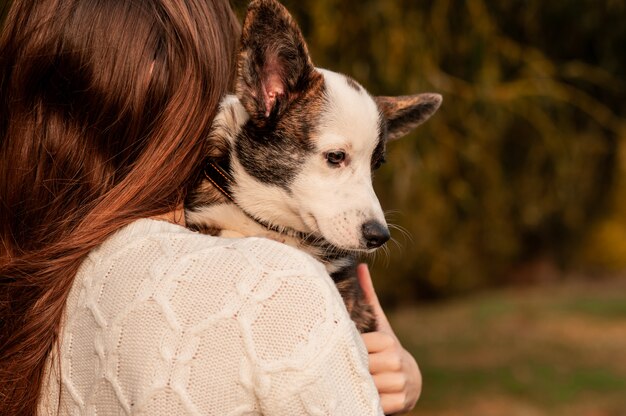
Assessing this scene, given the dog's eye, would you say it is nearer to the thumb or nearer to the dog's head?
the dog's head

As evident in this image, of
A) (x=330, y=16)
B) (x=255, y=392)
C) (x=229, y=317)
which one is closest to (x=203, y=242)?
(x=229, y=317)

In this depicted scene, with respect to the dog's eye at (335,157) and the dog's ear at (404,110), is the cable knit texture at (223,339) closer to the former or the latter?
the dog's eye at (335,157)

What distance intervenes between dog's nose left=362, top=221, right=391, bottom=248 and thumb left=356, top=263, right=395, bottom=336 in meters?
0.14

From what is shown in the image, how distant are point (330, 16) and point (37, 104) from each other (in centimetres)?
233

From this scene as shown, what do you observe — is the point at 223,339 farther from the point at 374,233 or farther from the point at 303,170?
the point at 303,170

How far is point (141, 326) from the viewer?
55.5 inches

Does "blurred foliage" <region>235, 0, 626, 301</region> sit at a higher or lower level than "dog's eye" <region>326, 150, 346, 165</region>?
lower

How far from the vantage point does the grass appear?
6805 millimetres

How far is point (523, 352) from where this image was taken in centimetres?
830

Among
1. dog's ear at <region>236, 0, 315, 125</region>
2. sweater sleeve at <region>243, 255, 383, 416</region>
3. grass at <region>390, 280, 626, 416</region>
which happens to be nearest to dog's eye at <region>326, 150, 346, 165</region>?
dog's ear at <region>236, 0, 315, 125</region>

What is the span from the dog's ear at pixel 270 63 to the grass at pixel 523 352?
16.2 ft

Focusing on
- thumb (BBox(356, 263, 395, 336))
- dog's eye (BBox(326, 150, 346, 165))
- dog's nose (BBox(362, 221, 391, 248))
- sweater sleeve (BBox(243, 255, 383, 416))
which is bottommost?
thumb (BBox(356, 263, 395, 336))

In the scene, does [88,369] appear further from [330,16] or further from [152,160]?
[330,16]

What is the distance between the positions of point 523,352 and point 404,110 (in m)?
6.22
